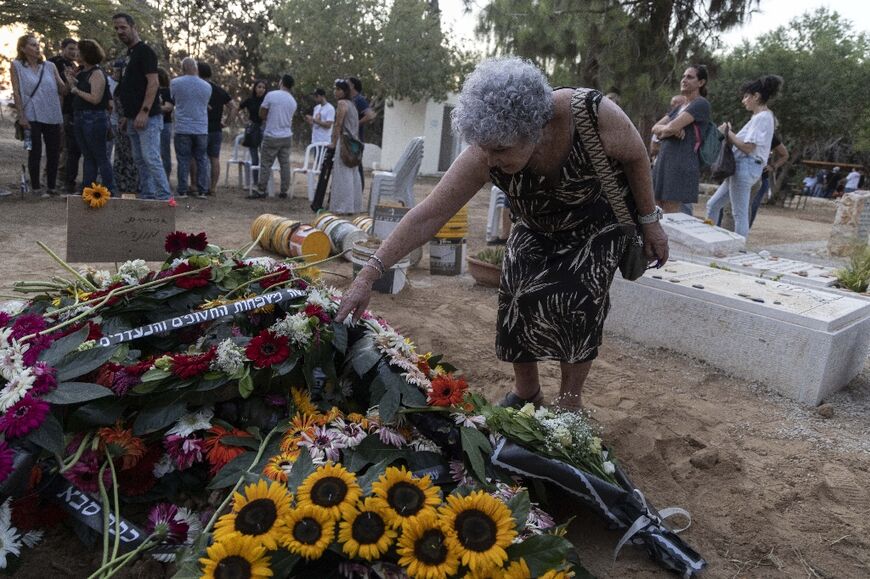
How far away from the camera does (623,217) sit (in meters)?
2.43

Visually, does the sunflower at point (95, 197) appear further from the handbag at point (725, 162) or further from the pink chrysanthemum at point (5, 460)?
the handbag at point (725, 162)

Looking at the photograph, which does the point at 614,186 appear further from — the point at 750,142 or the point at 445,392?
the point at 750,142

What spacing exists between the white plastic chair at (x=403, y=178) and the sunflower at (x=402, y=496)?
5.55m

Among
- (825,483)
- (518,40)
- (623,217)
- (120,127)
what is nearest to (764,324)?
(825,483)

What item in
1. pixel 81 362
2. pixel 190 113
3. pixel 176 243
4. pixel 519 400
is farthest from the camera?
pixel 190 113

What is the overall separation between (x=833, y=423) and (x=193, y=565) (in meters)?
3.26

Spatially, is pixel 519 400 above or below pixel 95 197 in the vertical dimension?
below

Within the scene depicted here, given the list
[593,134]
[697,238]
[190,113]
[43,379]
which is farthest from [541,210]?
[190,113]

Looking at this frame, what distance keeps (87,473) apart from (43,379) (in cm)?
29

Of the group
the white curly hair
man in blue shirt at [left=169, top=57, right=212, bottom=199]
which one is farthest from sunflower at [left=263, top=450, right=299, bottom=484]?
man in blue shirt at [left=169, top=57, right=212, bottom=199]

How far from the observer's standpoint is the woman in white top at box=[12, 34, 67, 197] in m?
7.34

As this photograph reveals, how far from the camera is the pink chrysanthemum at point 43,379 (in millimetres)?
1620

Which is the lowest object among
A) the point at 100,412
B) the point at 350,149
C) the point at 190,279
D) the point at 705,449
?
the point at 705,449

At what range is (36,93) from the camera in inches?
295
